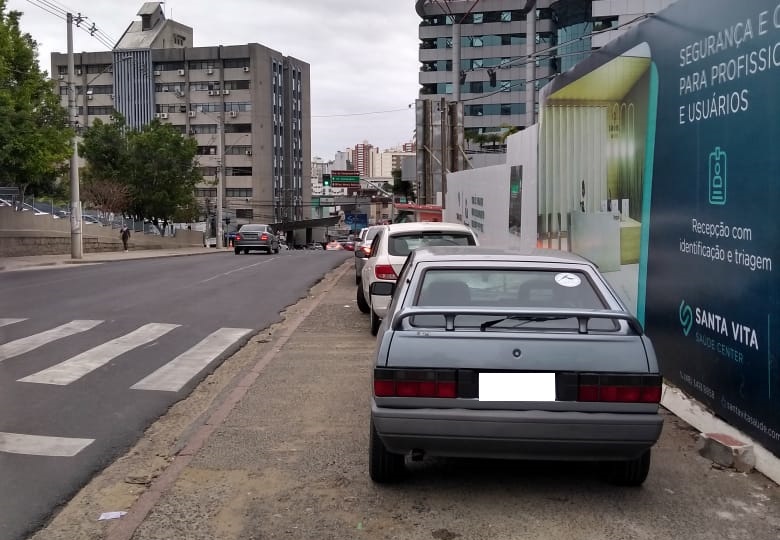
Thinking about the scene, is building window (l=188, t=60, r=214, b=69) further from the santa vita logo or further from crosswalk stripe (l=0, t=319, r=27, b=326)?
the santa vita logo

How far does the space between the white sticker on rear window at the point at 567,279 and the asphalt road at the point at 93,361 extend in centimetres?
336

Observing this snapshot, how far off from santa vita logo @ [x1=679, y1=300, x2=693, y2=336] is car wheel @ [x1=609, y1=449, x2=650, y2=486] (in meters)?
1.93

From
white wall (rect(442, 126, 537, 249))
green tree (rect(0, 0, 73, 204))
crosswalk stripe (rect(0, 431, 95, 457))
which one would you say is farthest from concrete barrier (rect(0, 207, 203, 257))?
crosswalk stripe (rect(0, 431, 95, 457))

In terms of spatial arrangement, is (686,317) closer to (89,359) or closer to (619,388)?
(619,388)

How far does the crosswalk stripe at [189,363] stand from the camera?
846cm

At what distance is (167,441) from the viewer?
643 centimetres

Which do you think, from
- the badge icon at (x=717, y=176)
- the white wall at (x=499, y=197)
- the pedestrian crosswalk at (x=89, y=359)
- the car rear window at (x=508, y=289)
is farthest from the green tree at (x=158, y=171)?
the car rear window at (x=508, y=289)

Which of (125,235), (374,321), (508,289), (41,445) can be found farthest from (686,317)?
(125,235)

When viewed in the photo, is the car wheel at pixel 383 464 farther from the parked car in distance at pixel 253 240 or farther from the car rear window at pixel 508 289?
the parked car in distance at pixel 253 240

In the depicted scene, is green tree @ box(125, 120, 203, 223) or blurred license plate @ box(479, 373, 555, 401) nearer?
blurred license plate @ box(479, 373, 555, 401)

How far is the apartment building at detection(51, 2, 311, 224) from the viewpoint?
311 feet

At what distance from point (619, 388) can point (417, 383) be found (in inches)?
43.4

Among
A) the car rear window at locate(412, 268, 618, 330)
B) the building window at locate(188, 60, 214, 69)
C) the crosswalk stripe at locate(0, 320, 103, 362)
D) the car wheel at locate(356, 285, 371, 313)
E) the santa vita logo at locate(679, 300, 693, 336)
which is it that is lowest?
the crosswalk stripe at locate(0, 320, 103, 362)

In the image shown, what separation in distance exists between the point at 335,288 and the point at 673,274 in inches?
512
